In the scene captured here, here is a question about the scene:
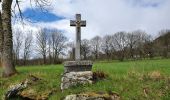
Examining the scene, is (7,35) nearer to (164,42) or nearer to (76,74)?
(76,74)

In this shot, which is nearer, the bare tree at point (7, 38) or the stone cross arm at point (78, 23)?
the stone cross arm at point (78, 23)

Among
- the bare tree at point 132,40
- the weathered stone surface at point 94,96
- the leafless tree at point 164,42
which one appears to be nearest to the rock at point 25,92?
the weathered stone surface at point 94,96

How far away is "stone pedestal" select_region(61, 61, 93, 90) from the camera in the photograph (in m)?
14.1

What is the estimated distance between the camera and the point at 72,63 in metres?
14.3

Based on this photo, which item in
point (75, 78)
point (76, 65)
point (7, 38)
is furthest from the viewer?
point (7, 38)

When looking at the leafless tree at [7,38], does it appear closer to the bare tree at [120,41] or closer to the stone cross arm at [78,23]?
the stone cross arm at [78,23]

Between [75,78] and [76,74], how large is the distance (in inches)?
6.8

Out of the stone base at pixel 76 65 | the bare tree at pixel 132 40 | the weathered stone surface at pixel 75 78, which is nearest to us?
the weathered stone surface at pixel 75 78

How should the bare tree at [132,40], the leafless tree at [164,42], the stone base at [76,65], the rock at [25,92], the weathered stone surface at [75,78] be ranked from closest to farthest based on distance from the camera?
the weathered stone surface at [75,78] → the stone base at [76,65] → the rock at [25,92] → the leafless tree at [164,42] → the bare tree at [132,40]

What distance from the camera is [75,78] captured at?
1420cm

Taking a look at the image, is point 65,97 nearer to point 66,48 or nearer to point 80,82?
point 80,82

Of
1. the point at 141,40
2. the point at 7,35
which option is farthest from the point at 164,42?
the point at 7,35

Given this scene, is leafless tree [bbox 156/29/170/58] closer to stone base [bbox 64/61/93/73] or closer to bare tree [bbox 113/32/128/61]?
bare tree [bbox 113/32/128/61]

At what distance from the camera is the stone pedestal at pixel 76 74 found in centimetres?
1415
